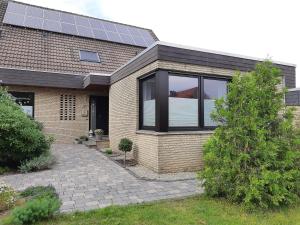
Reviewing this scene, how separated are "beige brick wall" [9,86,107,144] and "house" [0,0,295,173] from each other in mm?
A: 49

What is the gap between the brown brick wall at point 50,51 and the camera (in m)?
13.0

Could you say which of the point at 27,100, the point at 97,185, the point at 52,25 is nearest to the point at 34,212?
the point at 97,185

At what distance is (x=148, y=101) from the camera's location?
7.72 meters

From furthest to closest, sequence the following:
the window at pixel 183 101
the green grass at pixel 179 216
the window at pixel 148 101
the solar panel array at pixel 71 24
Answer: the solar panel array at pixel 71 24, the window at pixel 148 101, the window at pixel 183 101, the green grass at pixel 179 216

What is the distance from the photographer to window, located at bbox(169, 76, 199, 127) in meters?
7.07

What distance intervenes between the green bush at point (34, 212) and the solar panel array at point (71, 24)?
13798 mm

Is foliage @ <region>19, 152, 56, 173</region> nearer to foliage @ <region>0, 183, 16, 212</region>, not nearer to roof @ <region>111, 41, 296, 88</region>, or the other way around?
foliage @ <region>0, 183, 16, 212</region>

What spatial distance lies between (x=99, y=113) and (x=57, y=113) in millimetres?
2266

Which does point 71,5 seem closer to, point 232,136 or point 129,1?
point 129,1

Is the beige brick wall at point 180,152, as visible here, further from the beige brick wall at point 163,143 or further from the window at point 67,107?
the window at point 67,107

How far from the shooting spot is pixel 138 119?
8227 mm

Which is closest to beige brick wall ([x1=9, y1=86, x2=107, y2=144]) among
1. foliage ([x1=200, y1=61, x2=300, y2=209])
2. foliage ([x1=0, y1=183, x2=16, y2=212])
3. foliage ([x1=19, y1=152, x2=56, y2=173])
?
foliage ([x1=19, y1=152, x2=56, y2=173])

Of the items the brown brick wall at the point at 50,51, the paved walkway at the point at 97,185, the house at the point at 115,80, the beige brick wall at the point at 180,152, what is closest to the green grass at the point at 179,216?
the paved walkway at the point at 97,185

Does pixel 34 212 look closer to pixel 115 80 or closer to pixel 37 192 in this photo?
pixel 37 192
